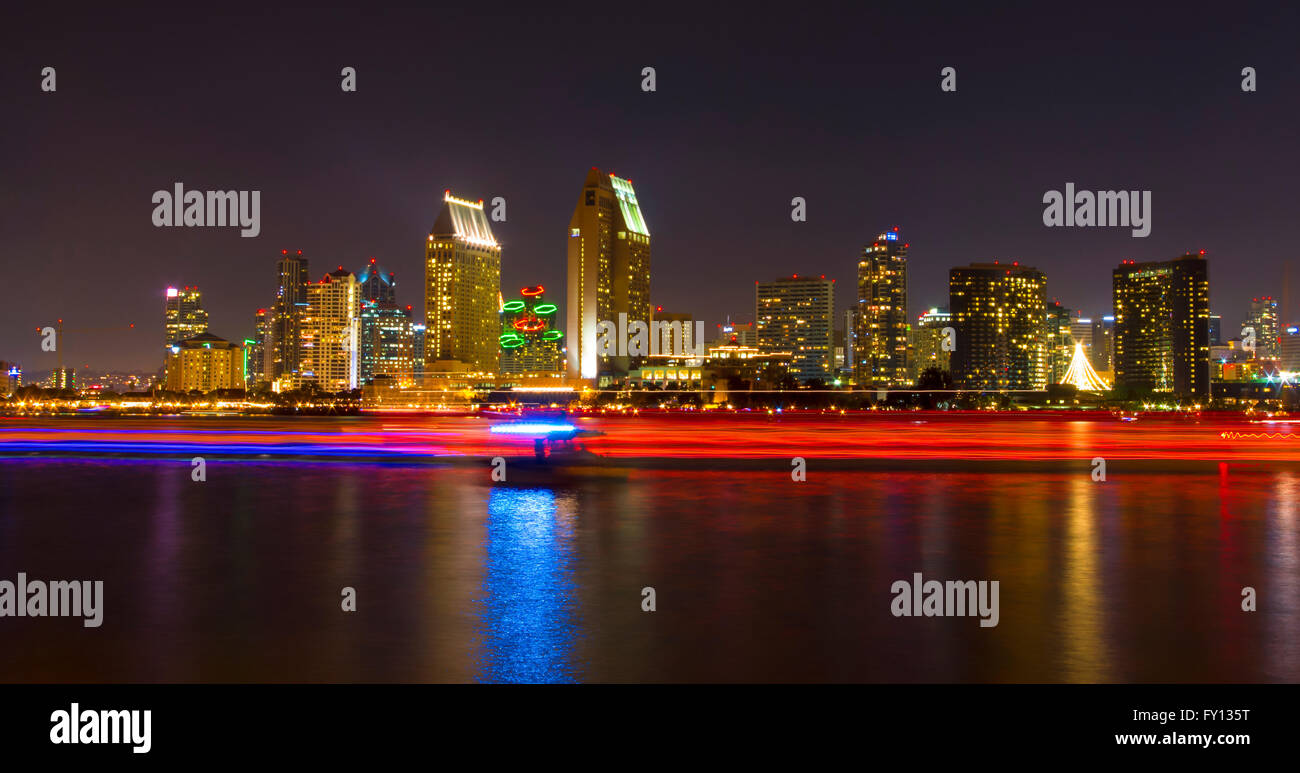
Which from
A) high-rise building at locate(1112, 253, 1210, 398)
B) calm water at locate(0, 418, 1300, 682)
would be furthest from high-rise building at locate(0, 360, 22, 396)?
high-rise building at locate(1112, 253, 1210, 398)

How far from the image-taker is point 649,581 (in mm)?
9719

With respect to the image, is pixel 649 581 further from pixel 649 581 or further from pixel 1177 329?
pixel 1177 329

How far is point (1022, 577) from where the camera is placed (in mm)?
9852

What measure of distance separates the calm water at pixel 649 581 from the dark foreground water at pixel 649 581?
0.04 meters

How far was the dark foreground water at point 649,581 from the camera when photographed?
6789 mm

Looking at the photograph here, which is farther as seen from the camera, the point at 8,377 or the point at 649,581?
the point at 8,377

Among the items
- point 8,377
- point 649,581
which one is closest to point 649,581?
point 649,581

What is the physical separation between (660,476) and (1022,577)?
12.1 meters

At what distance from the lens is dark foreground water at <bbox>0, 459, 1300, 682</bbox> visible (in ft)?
22.3

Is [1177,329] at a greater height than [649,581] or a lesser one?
greater

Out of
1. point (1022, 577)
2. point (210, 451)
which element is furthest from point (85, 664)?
point (210, 451)

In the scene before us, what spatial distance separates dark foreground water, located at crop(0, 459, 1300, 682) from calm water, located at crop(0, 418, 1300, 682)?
0.04 meters

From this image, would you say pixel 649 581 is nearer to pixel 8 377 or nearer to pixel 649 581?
pixel 649 581

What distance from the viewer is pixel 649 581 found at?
9.72 meters
